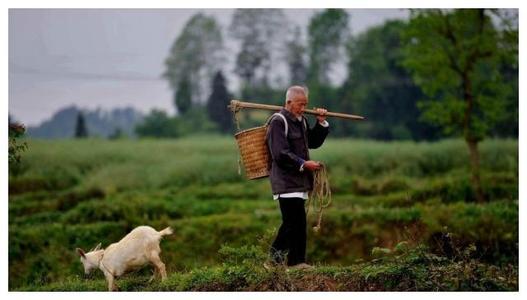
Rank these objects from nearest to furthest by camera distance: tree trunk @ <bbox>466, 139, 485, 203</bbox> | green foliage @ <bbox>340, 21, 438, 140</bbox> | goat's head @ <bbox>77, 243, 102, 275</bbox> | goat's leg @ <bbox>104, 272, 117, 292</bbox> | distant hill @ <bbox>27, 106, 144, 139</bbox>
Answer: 1. goat's leg @ <bbox>104, 272, 117, 292</bbox>
2. goat's head @ <bbox>77, 243, 102, 275</bbox>
3. tree trunk @ <bbox>466, 139, 485, 203</bbox>
4. distant hill @ <bbox>27, 106, 144, 139</bbox>
5. green foliage @ <bbox>340, 21, 438, 140</bbox>

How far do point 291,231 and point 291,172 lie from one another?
1.83ft

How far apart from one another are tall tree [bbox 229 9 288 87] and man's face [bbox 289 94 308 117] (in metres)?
22.0

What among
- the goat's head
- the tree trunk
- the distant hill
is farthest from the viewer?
the distant hill

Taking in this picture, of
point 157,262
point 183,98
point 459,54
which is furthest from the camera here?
point 183,98

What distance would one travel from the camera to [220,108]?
32.5 m

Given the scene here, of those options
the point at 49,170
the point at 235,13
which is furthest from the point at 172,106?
the point at 49,170

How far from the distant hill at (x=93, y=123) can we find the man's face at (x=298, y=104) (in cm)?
1830

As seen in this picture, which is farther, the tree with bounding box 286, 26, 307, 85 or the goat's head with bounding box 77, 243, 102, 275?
the tree with bounding box 286, 26, 307, 85

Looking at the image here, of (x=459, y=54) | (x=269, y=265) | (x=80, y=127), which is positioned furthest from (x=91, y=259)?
(x=80, y=127)

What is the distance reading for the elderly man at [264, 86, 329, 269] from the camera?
837 cm

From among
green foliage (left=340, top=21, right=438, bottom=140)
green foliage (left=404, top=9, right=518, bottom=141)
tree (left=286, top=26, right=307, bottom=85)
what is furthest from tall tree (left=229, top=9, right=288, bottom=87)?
green foliage (left=404, top=9, right=518, bottom=141)

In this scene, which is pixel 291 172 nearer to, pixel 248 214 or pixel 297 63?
pixel 248 214

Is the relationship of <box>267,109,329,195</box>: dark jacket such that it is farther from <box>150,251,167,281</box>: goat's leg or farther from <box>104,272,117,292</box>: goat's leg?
<box>104,272,117,292</box>: goat's leg

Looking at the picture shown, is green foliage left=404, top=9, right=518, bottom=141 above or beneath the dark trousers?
above
